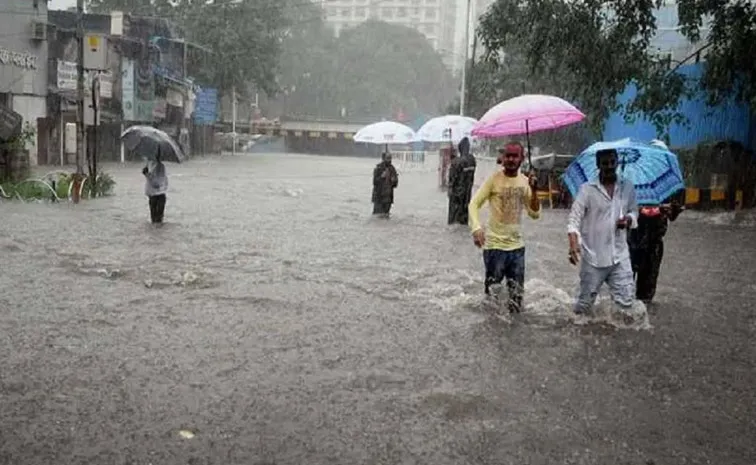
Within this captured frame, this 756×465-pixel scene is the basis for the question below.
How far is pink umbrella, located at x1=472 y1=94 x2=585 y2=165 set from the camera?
26.4 ft

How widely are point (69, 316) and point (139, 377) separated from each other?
223cm

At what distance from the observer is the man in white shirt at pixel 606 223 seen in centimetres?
663

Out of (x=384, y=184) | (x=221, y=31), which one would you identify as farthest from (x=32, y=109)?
(x=221, y=31)

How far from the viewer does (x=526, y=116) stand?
8.01m

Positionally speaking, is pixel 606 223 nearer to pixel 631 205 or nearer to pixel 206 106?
pixel 631 205

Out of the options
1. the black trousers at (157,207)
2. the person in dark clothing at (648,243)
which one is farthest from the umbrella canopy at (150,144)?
the person in dark clothing at (648,243)

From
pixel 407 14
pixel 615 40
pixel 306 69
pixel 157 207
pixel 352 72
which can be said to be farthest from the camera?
pixel 407 14

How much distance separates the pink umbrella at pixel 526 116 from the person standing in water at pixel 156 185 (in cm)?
718

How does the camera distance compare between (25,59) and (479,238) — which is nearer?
(479,238)

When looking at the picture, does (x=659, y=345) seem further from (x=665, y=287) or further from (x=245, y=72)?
(x=245, y=72)

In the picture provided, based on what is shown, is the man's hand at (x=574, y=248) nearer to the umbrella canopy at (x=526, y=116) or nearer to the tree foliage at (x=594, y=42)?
the umbrella canopy at (x=526, y=116)

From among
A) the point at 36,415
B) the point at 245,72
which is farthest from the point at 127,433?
the point at 245,72

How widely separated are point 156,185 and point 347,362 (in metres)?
8.95

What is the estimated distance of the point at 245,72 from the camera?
185ft
